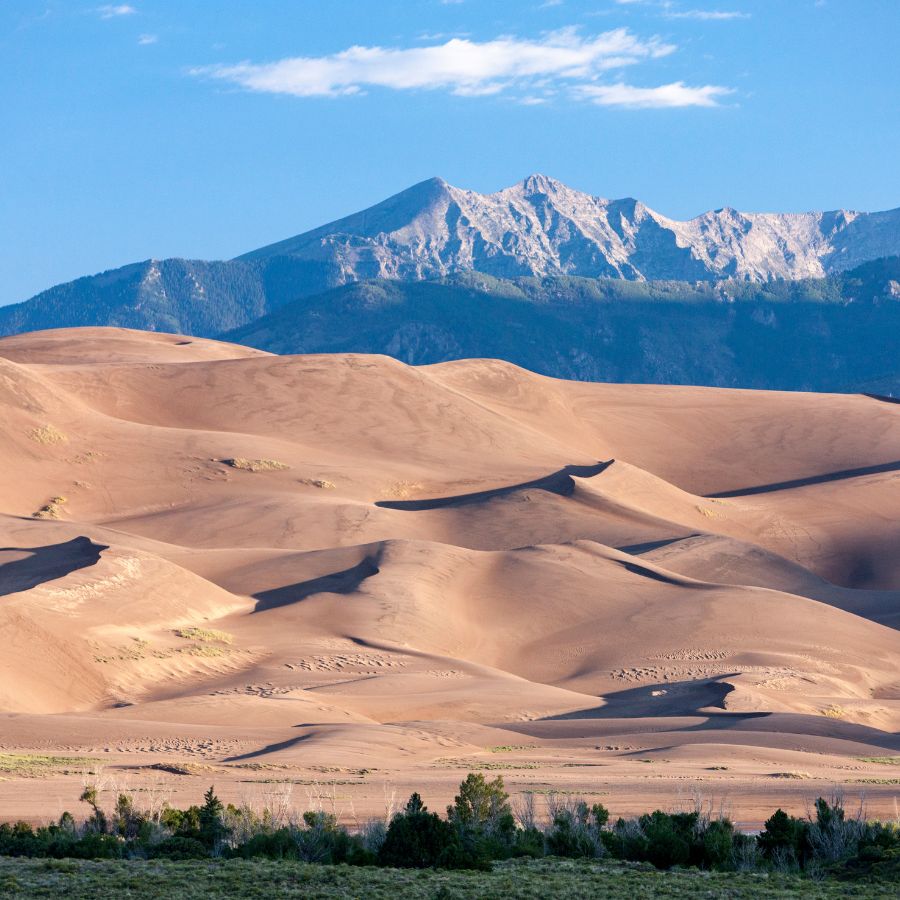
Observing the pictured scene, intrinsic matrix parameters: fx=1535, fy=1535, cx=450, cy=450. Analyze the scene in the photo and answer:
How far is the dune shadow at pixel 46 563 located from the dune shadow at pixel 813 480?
135 ft

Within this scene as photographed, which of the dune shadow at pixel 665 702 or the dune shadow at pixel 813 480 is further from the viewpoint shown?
the dune shadow at pixel 813 480

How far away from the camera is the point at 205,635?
122ft

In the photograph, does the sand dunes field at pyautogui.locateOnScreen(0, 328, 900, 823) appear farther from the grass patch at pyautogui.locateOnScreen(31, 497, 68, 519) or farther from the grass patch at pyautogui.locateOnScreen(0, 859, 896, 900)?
the grass patch at pyautogui.locateOnScreen(0, 859, 896, 900)

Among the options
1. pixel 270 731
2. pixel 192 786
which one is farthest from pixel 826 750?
pixel 192 786

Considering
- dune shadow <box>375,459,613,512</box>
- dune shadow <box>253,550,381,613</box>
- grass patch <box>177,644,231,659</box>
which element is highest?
dune shadow <box>375,459,613,512</box>

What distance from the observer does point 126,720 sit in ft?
90.9

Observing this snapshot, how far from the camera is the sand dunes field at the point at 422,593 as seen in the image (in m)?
25.5

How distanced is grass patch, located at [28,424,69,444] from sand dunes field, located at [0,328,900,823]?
15.7 inches

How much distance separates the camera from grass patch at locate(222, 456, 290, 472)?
65.8 metres

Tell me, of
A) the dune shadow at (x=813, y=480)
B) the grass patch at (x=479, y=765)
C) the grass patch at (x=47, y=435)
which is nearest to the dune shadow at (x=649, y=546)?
the dune shadow at (x=813, y=480)

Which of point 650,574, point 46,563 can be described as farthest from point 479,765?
point 650,574

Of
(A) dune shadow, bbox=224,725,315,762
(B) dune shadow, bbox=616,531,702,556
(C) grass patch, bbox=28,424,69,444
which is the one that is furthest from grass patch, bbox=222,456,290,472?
(A) dune shadow, bbox=224,725,315,762

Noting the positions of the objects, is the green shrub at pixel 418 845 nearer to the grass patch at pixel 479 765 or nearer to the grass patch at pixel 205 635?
the grass patch at pixel 479 765

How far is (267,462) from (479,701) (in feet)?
117
